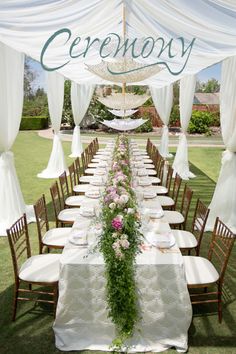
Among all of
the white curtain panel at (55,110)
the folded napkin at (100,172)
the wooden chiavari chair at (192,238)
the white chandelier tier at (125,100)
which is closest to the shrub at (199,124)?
the white curtain panel at (55,110)

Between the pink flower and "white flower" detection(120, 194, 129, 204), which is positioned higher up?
"white flower" detection(120, 194, 129, 204)

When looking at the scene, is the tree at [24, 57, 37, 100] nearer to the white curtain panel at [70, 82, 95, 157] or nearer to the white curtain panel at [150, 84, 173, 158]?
the white curtain panel at [70, 82, 95, 157]

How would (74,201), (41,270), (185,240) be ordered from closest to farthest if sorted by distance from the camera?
(41,270) < (185,240) < (74,201)

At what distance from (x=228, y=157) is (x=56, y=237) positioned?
3214 millimetres

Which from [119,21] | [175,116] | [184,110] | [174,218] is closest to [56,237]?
[174,218]

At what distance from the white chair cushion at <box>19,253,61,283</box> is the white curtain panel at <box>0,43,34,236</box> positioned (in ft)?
6.57

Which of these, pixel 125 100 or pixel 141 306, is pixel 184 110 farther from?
pixel 141 306

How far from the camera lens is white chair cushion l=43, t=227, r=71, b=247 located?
4.11m

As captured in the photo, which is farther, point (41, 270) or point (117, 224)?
point (41, 270)

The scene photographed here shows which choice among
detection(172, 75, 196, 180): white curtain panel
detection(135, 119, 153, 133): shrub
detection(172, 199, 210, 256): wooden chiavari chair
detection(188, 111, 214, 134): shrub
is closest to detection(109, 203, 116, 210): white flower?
detection(172, 199, 210, 256): wooden chiavari chair

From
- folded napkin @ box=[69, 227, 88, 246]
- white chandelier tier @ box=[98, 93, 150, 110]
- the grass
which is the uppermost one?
white chandelier tier @ box=[98, 93, 150, 110]

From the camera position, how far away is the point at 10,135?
18.5 ft

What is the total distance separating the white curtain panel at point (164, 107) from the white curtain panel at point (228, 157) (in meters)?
6.47

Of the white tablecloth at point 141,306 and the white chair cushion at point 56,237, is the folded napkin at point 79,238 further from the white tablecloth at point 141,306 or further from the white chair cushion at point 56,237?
the white chair cushion at point 56,237
